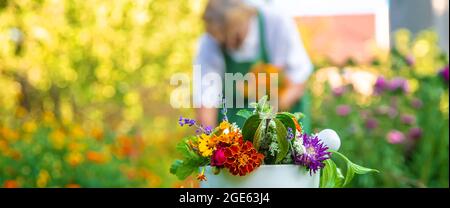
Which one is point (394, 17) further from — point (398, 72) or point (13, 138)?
point (13, 138)

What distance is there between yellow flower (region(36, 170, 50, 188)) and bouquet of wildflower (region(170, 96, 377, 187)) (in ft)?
5.83

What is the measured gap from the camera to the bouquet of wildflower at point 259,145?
0.74 m

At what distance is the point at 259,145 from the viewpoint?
76 cm

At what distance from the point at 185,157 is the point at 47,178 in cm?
181

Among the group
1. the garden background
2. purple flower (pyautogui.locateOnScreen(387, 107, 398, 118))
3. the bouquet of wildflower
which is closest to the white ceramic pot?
the bouquet of wildflower

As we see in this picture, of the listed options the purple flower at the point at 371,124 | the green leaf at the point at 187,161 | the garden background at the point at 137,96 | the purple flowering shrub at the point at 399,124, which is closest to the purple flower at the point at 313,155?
the green leaf at the point at 187,161

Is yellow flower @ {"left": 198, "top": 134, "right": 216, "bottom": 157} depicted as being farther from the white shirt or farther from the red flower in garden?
the white shirt

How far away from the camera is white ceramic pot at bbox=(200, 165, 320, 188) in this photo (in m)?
0.75

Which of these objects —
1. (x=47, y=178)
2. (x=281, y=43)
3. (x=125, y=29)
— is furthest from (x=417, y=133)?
(x=125, y=29)

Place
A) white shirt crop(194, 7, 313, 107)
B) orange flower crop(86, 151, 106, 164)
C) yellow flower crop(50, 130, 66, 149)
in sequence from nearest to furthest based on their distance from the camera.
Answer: white shirt crop(194, 7, 313, 107), orange flower crop(86, 151, 106, 164), yellow flower crop(50, 130, 66, 149)

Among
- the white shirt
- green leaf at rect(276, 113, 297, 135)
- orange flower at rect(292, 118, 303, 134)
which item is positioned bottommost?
orange flower at rect(292, 118, 303, 134)

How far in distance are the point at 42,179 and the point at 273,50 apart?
2.95 ft

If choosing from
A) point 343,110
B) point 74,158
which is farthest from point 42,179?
point 343,110

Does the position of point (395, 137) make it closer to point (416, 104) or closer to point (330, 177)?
point (416, 104)
